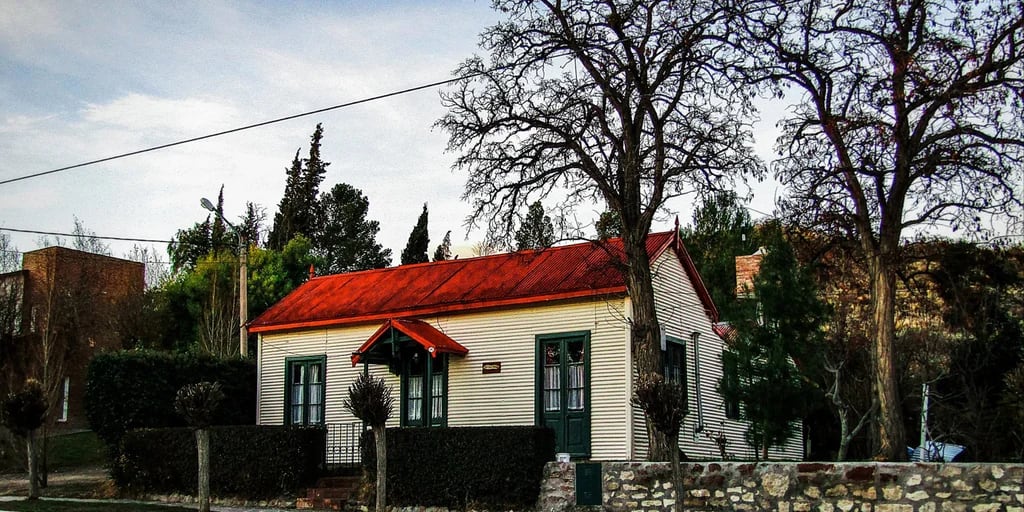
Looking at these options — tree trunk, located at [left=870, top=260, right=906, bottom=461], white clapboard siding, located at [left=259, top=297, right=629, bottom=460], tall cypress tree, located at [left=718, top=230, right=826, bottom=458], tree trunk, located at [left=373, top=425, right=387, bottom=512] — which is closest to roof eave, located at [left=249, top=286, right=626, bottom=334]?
white clapboard siding, located at [left=259, top=297, right=629, bottom=460]

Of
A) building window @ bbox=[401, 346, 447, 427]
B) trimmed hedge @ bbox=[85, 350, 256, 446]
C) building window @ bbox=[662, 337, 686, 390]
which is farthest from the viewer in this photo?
trimmed hedge @ bbox=[85, 350, 256, 446]

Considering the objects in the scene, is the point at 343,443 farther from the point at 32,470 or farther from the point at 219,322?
the point at 219,322

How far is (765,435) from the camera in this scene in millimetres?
18203

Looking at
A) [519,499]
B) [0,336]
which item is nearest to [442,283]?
[519,499]

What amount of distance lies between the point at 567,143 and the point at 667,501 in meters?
6.63

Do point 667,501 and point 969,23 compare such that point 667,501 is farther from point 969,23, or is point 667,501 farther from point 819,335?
point 969,23

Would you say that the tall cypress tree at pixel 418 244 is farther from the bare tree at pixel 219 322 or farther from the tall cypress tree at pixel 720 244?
the tall cypress tree at pixel 720 244

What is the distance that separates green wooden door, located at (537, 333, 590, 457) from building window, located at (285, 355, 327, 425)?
6.02 m

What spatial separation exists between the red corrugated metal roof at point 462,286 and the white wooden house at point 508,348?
0.14 ft

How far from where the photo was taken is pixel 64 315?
3606 centimetres

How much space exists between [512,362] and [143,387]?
8644mm

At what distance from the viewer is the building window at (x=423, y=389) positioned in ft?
72.1

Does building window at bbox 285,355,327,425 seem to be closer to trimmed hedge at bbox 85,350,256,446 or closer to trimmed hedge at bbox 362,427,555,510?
A: trimmed hedge at bbox 85,350,256,446

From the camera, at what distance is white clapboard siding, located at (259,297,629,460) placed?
64.6 feet
